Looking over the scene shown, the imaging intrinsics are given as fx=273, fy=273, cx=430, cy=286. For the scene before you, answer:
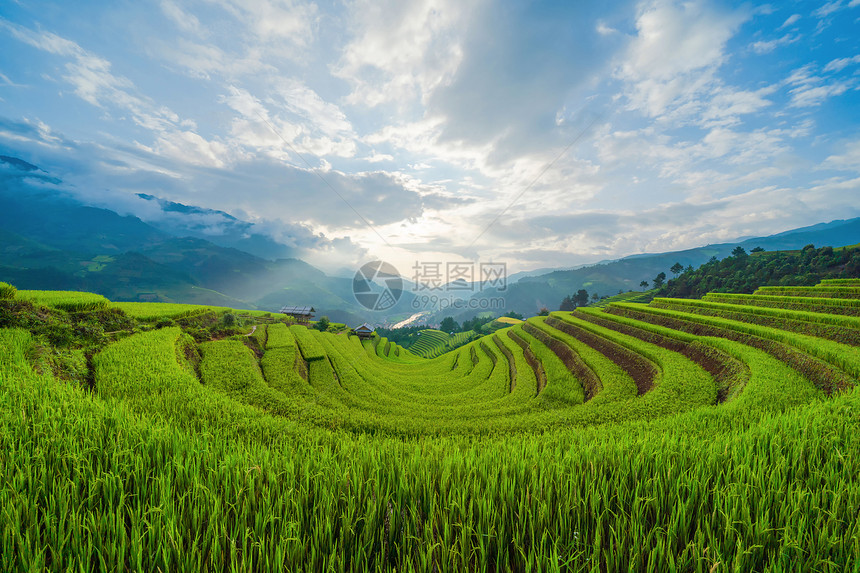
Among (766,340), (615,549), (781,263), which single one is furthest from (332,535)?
(781,263)

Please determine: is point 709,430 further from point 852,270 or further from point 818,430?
point 852,270

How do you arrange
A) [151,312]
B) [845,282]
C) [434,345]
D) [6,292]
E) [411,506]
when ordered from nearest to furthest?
[411,506] → [6,292] → [151,312] → [845,282] → [434,345]

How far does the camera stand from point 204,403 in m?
5.34

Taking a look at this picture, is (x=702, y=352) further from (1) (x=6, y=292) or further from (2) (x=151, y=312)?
(2) (x=151, y=312)

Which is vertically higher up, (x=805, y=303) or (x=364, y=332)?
(x=805, y=303)

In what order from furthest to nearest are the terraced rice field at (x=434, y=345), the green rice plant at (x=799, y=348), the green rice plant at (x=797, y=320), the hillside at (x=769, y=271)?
the terraced rice field at (x=434, y=345), the hillside at (x=769, y=271), the green rice plant at (x=797, y=320), the green rice plant at (x=799, y=348)

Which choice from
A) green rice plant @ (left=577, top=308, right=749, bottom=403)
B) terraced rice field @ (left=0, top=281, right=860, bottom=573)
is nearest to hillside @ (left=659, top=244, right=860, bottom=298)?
green rice plant @ (left=577, top=308, right=749, bottom=403)

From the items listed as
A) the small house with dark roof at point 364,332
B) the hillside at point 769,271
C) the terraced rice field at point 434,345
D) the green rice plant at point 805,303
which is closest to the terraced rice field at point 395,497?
the green rice plant at point 805,303

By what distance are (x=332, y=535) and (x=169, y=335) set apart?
42.0ft

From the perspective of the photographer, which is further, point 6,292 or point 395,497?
point 6,292

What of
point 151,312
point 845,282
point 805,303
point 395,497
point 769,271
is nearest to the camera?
point 395,497

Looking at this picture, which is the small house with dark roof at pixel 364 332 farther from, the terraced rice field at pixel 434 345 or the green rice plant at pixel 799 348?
the green rice plant at pixel 799 348

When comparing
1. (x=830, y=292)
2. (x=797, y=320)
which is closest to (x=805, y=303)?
(x=830, y=292)

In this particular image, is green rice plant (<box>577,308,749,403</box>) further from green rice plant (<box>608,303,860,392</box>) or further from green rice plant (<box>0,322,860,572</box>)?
green rice plant (<box>0,322,860,572</box>)
